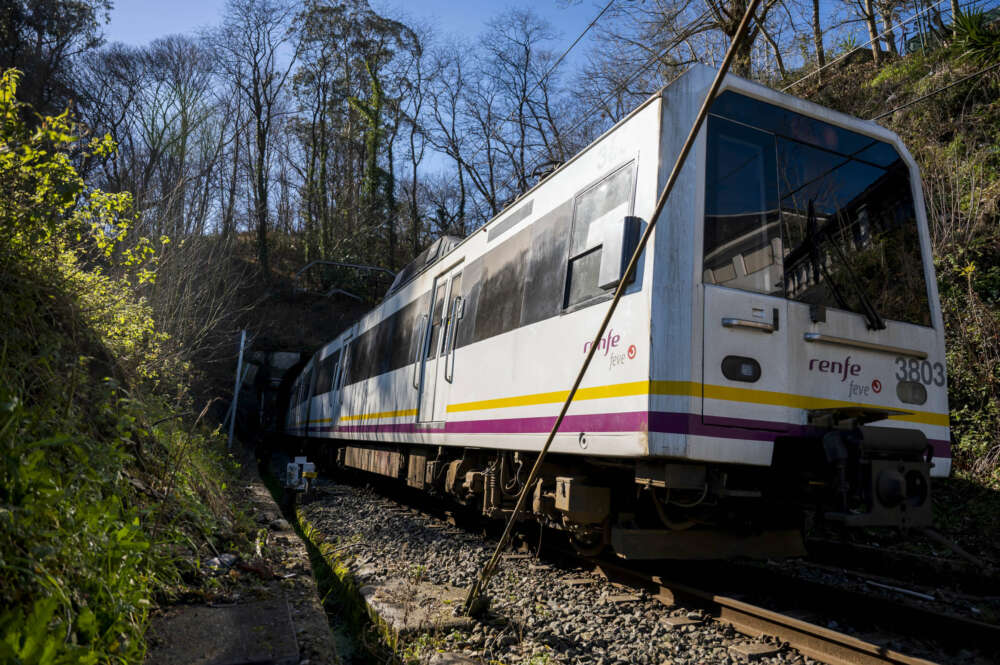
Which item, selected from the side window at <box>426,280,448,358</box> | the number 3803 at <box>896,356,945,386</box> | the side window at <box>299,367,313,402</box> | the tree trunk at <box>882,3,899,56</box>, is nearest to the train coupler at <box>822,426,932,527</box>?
the number 3803 at <box>896,356,945,386</box>

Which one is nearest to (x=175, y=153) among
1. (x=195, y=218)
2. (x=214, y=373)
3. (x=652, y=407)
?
(x=195, y=218)

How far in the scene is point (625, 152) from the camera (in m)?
4.59

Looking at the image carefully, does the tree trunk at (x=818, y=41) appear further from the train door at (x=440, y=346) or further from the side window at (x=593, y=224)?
the side window at (x=593, y=224)

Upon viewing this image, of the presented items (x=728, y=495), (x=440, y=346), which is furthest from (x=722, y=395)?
(x=440, y=346)

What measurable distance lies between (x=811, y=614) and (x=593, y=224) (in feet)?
10.4

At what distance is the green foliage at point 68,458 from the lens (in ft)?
8.21

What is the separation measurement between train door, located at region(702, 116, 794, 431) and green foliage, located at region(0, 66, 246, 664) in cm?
325

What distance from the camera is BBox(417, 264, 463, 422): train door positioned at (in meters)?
7.21

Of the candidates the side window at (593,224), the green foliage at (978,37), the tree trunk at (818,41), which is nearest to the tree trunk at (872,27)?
the tree trunk at (818,41)

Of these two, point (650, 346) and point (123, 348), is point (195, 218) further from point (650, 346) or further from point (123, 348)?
point (650, 346)

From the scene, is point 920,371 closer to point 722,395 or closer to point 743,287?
point 743,287

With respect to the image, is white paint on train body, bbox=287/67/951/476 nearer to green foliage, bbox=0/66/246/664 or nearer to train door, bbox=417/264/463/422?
train door, bbox=417/264/463/422

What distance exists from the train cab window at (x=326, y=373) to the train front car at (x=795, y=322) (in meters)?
11.7

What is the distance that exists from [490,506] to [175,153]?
22488 mm
